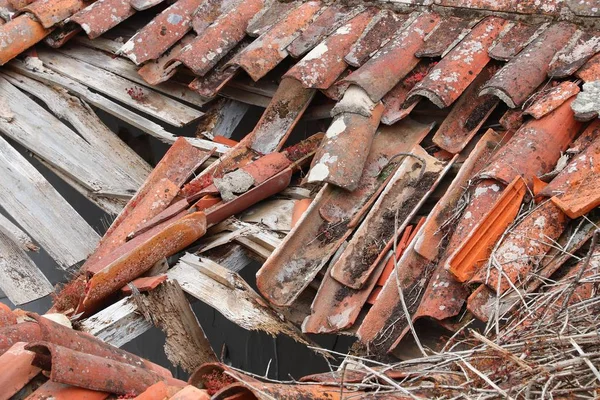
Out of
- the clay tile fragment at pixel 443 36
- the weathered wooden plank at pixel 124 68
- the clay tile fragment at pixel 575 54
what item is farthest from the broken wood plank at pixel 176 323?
the clay tile fragment at pixel 575 54

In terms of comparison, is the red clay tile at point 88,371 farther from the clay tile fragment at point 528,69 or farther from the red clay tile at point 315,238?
the clay tile fragment at point 528,69

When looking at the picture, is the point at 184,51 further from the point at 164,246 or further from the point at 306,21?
the point at 164,246

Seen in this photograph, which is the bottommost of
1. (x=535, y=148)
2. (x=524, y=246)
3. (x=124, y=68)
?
(x=524, y=246)

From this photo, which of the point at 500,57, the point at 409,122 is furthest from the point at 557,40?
the point at 409,122

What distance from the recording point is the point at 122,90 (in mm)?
5094

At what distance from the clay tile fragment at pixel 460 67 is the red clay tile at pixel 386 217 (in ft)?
0.94

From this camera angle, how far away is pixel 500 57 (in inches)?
143

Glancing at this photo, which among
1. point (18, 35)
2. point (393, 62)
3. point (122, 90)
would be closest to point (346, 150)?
point (393, 62)

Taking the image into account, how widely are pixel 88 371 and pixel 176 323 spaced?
1125 millimetres

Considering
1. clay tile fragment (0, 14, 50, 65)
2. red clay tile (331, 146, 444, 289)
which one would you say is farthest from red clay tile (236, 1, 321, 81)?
clay tile fragment (0, 14, 50, 65)

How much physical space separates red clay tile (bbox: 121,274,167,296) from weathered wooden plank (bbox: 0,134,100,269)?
1.21 meters

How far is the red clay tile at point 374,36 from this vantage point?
404 cm

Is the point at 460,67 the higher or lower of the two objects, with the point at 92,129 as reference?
lower

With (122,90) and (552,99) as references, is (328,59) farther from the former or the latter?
(122,90)
